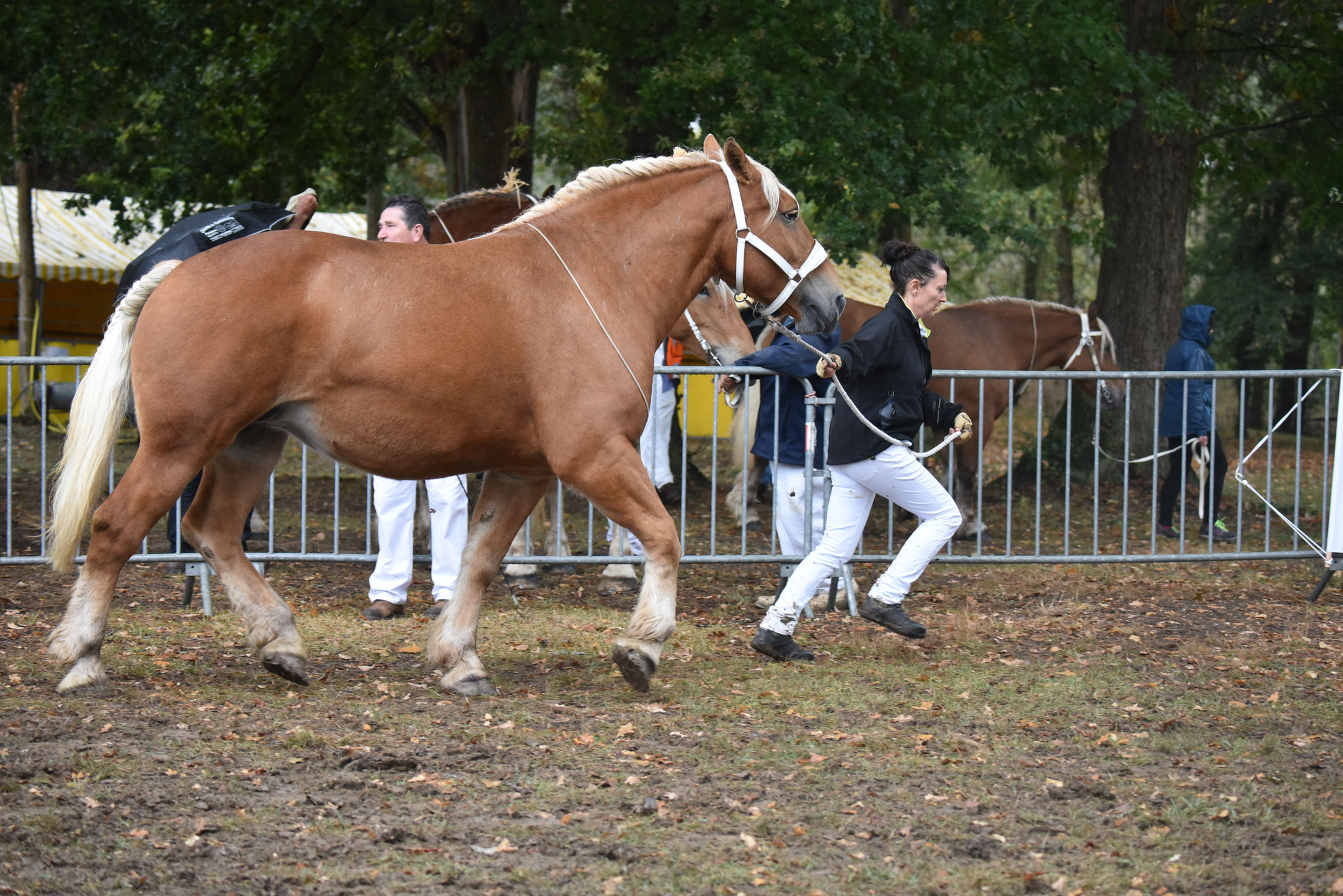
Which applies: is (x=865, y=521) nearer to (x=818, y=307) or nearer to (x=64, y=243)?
(x=818, y=307)

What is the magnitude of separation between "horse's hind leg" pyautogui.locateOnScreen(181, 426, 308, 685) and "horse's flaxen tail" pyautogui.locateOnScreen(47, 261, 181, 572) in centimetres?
47

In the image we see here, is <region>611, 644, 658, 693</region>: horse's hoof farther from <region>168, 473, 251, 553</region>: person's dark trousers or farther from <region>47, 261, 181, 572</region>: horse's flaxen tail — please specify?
<region>168, 473, 251, 553</region>: person's dark trousers

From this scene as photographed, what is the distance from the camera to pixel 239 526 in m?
5.58

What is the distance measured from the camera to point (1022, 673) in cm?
602

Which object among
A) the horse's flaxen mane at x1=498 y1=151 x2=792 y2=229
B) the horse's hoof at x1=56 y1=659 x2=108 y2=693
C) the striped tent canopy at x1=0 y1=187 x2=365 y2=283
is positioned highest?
the striped tent canopy at x1=0 y1=187 x2=365 y2=283

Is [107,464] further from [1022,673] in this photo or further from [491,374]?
[1022,673]

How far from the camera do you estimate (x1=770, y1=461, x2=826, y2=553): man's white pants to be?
25.5ft

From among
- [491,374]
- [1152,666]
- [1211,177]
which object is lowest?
[1152,666]

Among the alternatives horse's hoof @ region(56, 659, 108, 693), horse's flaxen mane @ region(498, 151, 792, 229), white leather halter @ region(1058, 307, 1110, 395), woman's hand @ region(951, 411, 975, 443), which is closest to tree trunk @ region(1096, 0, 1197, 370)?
white leather halter @ region(1058, 307, 1110, 395)

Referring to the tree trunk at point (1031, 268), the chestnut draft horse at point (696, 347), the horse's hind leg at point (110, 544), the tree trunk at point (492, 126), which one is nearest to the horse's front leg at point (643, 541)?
the horse's hind leg at point (110, 544)

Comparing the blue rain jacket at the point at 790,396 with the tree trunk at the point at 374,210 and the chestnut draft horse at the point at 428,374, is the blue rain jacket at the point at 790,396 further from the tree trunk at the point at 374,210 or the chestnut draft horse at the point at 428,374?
the tree trunk at the point at 374,210

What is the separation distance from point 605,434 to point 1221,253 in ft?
73.1

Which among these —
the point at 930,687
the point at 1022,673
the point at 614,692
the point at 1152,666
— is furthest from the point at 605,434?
the point at 1152,666

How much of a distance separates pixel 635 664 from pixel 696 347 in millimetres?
3653
